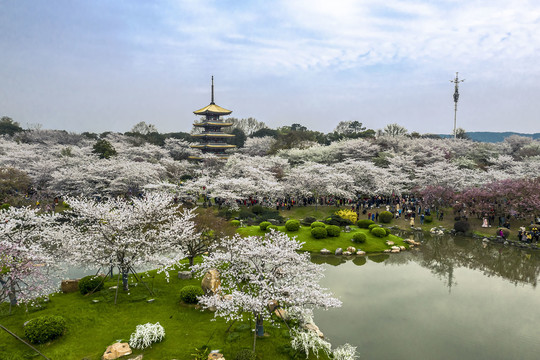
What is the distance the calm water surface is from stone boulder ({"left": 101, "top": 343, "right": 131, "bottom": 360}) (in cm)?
886

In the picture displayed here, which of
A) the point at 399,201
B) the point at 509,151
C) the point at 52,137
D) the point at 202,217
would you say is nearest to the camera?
the point at 202,217

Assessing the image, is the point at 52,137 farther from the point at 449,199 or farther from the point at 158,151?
the point at 449,199

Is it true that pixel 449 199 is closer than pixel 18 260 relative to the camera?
No

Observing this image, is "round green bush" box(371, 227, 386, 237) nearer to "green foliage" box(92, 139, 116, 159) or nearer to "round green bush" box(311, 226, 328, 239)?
"round green bush" box(311, 226, 328, 239)

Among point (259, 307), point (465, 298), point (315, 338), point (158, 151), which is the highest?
point (158, 151)

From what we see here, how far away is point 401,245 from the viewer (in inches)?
1195

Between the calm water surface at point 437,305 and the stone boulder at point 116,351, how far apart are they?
29.1 feet

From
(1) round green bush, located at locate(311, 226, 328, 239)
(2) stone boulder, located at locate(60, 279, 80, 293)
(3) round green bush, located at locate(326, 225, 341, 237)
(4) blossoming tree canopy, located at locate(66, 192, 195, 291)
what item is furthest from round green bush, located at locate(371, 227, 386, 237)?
(2) stone boulder, located at locate(60, 279, 80, 293)

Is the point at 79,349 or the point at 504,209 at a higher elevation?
the point at 504,209

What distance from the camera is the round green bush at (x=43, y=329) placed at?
42.9 feet

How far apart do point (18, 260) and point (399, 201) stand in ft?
130

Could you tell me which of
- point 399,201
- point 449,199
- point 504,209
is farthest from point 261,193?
point 504,209

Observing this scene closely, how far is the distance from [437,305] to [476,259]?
11719 mm

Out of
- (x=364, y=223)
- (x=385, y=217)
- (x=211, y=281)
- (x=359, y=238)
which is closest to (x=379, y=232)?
(x=359, y=238)
